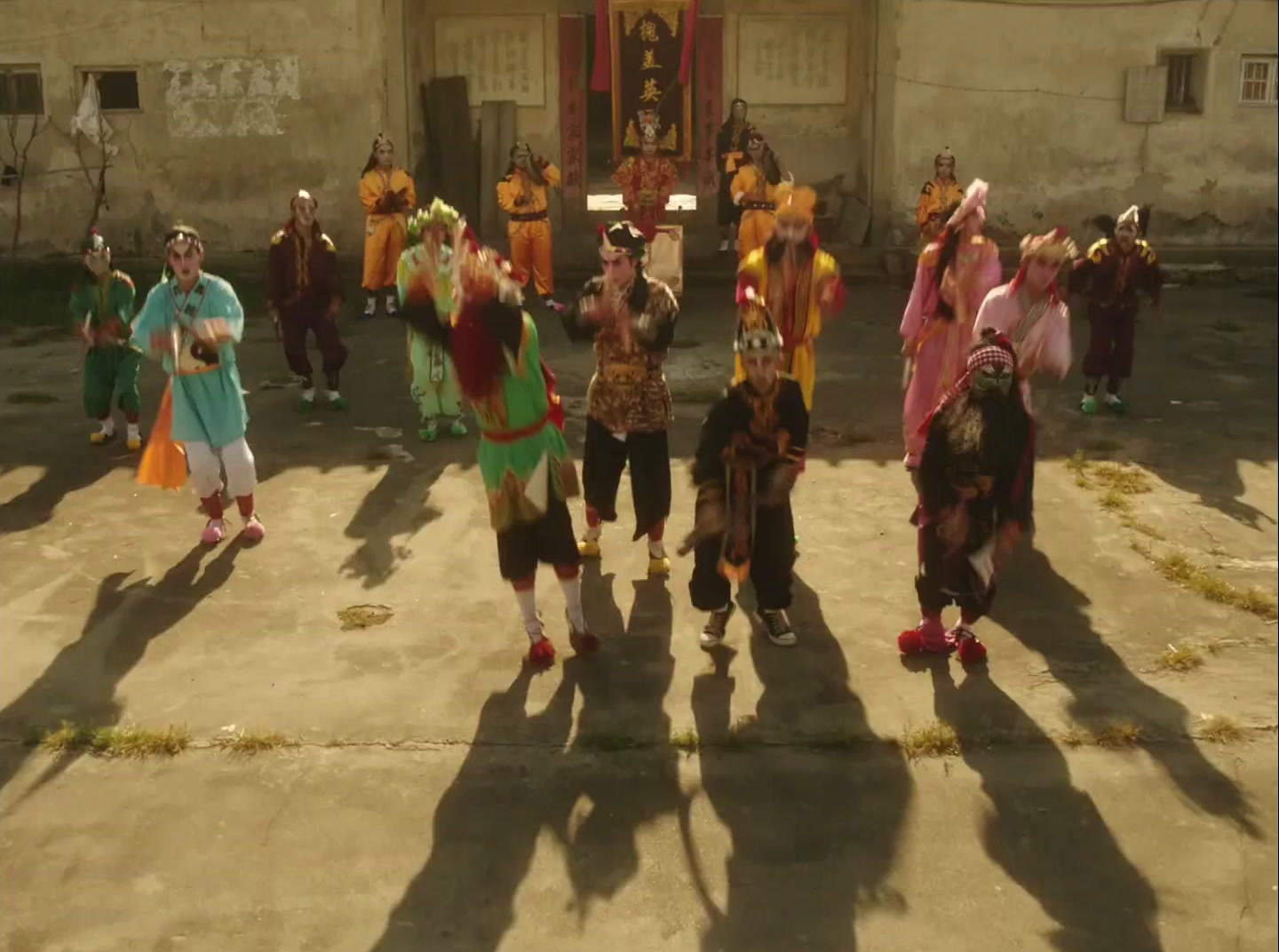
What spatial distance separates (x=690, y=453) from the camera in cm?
882

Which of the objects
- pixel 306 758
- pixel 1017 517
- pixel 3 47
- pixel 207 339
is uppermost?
pixel 3 47

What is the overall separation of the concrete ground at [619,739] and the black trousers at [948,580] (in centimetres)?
31

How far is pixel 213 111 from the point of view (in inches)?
575

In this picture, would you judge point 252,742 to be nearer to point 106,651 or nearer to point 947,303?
point 106,651

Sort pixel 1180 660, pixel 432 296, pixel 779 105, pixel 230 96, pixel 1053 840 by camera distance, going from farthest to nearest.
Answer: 1. pixel 779 105
2. pixel 230 96
3. pixel 1180 660
4. pixel 432 296
5. pixel 1053 840

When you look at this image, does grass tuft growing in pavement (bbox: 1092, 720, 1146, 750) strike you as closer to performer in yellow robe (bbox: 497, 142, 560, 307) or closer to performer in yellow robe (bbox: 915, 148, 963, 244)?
performer in yellow robe (bbox: 497, 142, 560, 307)

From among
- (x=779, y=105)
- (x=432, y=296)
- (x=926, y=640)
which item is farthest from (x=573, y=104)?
(x=926, y=640)

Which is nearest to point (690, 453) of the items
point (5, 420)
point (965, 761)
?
point (965, 761)

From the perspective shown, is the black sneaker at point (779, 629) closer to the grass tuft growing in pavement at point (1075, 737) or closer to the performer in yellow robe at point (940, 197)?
the grass tuft growing in pavement at point (1075, 737)

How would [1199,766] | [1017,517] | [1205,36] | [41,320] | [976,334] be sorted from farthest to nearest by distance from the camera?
[1205,36]
[41,320]
[976,334]
[1017,517]
[1199,766]

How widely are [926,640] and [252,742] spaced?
9.38 ft

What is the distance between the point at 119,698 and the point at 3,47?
38.3 feet

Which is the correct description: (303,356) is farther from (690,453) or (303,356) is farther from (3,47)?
(3,47)

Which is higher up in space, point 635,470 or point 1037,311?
point 1037,311
